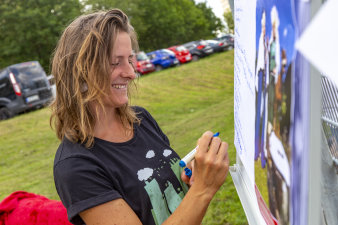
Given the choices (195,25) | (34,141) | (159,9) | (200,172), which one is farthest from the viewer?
(195,25)

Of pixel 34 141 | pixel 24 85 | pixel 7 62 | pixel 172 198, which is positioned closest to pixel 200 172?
pixel 172 198

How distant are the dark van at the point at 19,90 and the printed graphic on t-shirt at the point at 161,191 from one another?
35.1 feet

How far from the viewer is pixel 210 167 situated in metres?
1.29

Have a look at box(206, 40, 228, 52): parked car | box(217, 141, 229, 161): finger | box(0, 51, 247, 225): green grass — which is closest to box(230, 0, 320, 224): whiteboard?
box(217, 141, 229, 161): finger

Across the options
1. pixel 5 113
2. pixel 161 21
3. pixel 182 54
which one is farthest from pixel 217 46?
pixel 161 21

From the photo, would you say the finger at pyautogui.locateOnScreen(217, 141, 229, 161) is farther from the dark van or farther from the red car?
the red car

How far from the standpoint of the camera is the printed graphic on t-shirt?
1.42m

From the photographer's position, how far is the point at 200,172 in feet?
4.30

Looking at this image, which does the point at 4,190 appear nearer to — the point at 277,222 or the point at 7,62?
the point at 277,222

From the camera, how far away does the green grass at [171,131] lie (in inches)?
152

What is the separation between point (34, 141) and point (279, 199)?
25.3ft

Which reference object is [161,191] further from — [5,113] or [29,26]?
[29,26]

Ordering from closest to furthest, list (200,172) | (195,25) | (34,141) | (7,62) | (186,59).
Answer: (200,172)
(34,141)
(186,59)
(7,62)
(195,25)

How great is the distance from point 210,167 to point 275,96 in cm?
42
